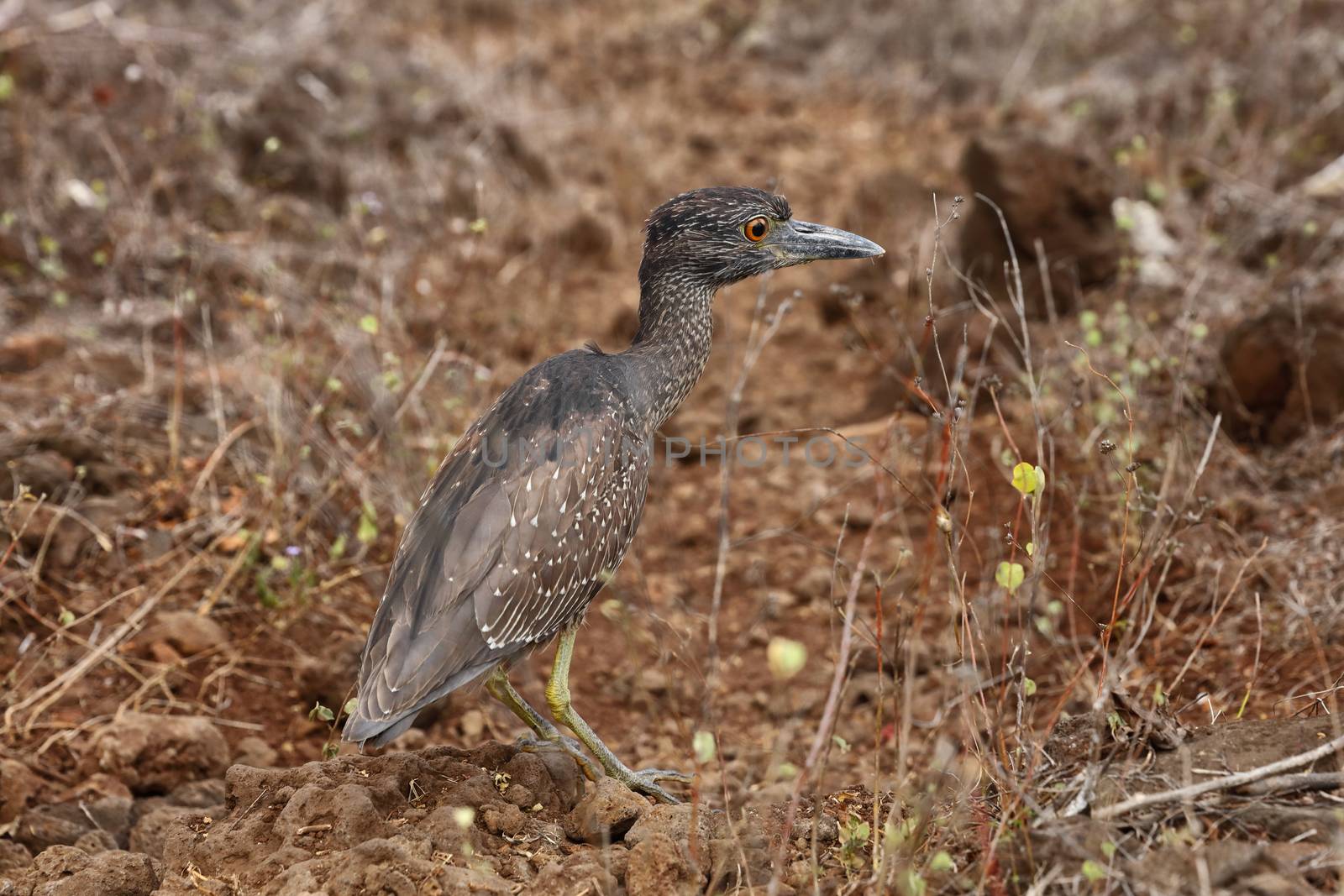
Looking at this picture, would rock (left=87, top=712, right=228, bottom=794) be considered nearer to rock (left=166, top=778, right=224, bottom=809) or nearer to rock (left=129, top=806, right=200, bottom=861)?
rock (left=166, top=778, right=224, bottom=809)

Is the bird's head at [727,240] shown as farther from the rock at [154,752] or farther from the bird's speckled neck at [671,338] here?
the rock at [154,752]

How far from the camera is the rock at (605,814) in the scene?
351 cm

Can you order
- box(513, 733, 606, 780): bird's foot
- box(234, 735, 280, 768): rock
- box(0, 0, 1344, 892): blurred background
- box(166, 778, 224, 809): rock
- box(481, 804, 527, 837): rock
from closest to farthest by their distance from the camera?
1. box(481, 804, 527, 837): rock
2. box(0, 0, 1344, 892): blurred background
3. box(513, 733, 606, 780): bird's foot
4. box(166, 778, 224, 809): rock
5. box(234, 735, 280, 768): rock

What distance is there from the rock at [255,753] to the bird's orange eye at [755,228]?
2.59 m

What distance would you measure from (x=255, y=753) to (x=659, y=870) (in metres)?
2.00

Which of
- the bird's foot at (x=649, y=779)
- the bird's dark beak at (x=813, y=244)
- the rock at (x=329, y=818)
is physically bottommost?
the bird's foot at (x=649, y=779)

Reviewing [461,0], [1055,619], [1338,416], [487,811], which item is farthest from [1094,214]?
[461,0]

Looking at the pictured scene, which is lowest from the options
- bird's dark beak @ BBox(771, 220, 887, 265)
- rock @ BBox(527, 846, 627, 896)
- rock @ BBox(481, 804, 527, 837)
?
rock @ BBox(481, 804, 527, 837)

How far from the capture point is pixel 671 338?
464 centimetres

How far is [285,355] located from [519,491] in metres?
2.37

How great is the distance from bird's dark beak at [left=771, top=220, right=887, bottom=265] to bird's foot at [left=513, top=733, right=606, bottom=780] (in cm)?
195

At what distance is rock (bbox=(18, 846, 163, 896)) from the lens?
327 centimetres

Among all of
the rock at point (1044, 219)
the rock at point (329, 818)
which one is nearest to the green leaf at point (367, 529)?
the rock at point (329, 818)

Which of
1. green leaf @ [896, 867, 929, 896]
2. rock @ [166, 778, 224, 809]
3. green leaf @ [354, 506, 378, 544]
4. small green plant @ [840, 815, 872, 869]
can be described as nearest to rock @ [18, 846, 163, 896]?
rock @ [166, 778, 224, 809]
